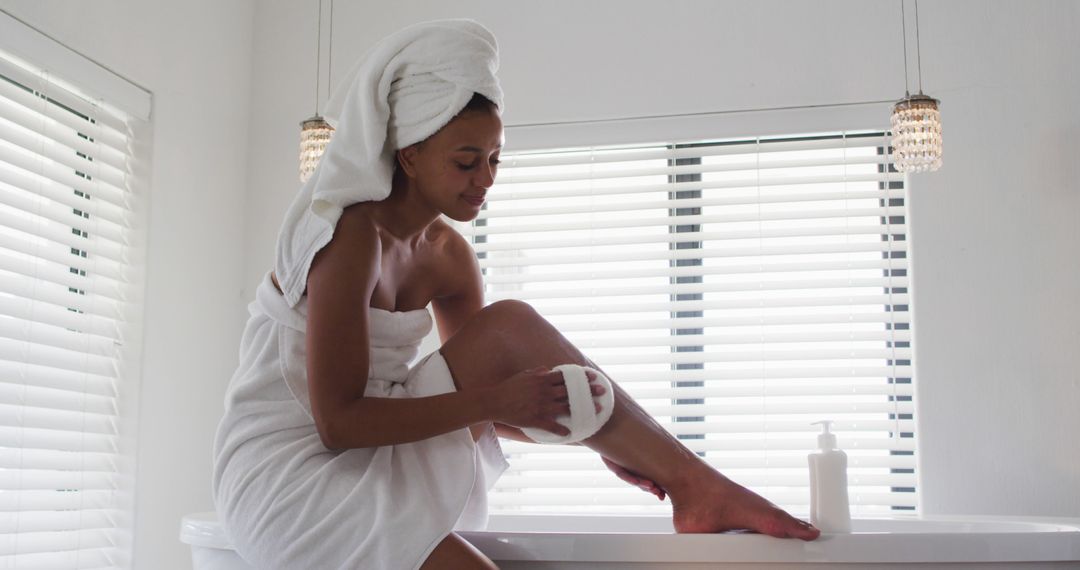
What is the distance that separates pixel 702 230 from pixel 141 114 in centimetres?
136

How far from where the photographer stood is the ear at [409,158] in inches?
56.0

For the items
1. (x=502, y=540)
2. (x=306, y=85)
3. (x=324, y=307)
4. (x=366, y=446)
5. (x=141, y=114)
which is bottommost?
(x=502, y=540)

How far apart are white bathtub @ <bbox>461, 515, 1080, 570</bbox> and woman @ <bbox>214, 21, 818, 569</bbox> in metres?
0.04

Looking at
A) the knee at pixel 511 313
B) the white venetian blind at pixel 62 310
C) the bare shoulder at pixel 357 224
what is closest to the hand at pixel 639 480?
the knee at pixel 511 313

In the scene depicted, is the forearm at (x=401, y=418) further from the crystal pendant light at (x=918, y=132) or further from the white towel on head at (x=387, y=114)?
the crystal pendant light at (x=918, y=132)

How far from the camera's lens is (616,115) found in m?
2.72

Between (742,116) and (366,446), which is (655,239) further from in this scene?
(366,446)

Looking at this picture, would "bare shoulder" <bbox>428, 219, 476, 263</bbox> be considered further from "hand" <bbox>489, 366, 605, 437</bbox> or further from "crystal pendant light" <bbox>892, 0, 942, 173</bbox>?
"crystal pendant light" <bbox>892, 0, 942, 173</bbox>

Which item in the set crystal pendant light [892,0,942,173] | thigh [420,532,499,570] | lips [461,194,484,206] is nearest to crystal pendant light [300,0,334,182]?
lips [461,194,484,206]

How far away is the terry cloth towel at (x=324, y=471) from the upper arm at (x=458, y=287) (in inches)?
6.5

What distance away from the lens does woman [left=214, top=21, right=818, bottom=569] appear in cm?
129

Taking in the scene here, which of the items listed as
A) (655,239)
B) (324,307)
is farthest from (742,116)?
(324,307)

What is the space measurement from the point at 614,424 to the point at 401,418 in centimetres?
30

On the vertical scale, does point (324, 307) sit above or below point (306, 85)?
below
